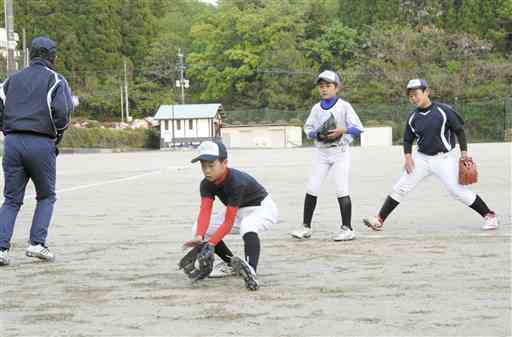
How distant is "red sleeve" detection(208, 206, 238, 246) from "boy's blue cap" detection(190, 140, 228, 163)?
40 cm

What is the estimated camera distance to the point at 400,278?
6.40m

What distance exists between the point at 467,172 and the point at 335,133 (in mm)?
1438

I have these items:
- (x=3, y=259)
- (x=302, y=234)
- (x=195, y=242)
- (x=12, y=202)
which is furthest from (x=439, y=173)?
(x=3, y=259)

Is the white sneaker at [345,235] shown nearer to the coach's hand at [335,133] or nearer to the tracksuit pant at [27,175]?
the coach's hand at [335,133]

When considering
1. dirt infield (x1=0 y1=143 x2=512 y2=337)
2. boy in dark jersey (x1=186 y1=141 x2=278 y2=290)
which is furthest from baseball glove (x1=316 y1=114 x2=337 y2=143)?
boy in dark jersey (x1=186 y1=141 x2=278 y2=290)

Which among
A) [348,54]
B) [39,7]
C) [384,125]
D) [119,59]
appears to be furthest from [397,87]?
[39,7]

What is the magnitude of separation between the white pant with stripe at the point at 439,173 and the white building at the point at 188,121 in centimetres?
7183

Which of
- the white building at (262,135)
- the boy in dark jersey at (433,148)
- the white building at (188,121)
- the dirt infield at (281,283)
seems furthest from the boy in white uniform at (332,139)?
the white building at (188,121)

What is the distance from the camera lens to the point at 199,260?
20.4ft

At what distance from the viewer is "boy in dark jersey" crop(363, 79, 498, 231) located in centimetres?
927

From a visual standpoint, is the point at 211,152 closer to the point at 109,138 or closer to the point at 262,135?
the point at 109,138

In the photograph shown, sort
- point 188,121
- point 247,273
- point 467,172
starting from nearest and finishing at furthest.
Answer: point 247,273
point 467,172
point 188,121

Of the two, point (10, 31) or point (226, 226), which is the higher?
point (10, 31)

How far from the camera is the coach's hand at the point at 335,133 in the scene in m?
8.86
